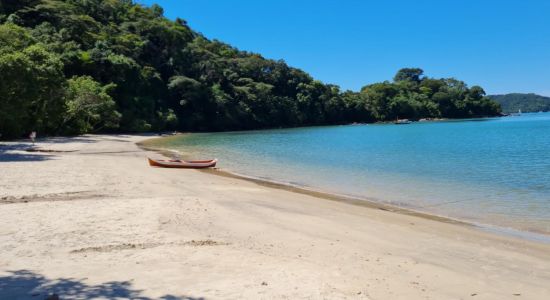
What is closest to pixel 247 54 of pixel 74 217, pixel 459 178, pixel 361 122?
pixel 361 122

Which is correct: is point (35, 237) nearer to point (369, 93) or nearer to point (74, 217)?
point (74, 217)

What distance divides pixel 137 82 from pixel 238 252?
73100 mm

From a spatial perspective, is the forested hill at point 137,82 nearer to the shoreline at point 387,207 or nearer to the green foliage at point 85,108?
the green foliage at point 85,108

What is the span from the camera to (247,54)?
4803 inches

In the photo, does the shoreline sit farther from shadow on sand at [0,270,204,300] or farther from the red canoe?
shadow on sand at [0,270,204,300]

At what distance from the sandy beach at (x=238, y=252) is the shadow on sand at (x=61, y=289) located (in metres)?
0.01

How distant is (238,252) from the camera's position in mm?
7371

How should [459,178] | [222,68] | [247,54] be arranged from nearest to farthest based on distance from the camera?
[459,178] < [222,68] < [247,54]

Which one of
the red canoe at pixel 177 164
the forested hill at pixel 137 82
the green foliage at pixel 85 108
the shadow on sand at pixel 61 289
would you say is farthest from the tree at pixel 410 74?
the shadow on sand at pixel 61 289

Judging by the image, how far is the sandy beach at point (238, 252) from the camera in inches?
220

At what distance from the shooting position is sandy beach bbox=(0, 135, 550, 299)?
5.60 metres

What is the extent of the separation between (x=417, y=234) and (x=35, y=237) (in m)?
7.91

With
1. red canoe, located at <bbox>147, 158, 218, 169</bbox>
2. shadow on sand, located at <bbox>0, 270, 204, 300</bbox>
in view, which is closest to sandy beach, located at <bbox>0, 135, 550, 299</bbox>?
shadow on sand, located at <bbox>0, 270, 204, 300</bbox>

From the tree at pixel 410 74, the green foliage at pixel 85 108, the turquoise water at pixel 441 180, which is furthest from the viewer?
the tree at pixel 410 74
